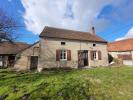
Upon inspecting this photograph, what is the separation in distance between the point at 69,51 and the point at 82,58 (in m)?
2.41

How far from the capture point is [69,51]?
56.5 feet

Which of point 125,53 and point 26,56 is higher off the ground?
point 125,53

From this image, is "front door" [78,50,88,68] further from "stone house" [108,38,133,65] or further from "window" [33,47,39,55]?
"stone house" [108,38,133,65]

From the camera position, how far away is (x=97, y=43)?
1967 cm


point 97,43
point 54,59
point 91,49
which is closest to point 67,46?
point 54,59

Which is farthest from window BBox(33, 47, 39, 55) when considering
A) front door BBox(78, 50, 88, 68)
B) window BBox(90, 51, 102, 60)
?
window BBox(90, 51, 102, 60)

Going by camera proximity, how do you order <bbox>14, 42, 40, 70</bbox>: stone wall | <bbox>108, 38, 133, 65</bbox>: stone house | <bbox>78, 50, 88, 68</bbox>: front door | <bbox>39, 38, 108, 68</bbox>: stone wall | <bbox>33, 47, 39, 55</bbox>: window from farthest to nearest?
<bbox>108, 38, 133, 65</bbox>: stone house → <bbox>78, 50, 88, 68</bbox>: front door → <bbox>33, 47, 39, 55</bbox>: window → <bbox>14, 42, 40, 70</bbox>: stone wall → <bbox>39, 38, 108, 68</bbox>: stone wall

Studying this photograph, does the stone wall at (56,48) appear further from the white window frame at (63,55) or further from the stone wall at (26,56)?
the stone wall at (26,56)

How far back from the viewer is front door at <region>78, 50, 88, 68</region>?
59.2 feet

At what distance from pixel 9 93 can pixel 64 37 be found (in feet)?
37.4

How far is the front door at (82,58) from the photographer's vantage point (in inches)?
710

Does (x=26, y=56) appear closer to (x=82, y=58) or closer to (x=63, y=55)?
(x=63, y=55)

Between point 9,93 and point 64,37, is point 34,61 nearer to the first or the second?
point 64,37

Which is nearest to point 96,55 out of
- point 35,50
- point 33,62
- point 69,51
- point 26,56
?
point 69,51
